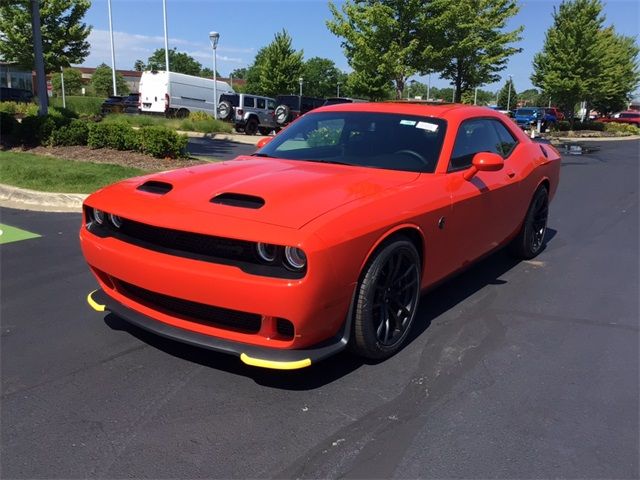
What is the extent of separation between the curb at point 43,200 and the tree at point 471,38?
49.6 feet

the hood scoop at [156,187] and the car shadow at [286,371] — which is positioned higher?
the hood scoop at [156,187]

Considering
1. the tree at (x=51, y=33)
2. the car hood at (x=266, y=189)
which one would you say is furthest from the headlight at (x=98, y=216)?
the tree at (x=51, y=33)

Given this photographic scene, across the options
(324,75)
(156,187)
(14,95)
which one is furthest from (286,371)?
(324,75)

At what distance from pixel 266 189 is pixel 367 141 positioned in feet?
4.21

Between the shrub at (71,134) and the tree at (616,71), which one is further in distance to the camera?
the tree at (616,71)

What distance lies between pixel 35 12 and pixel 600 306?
14.0 meters

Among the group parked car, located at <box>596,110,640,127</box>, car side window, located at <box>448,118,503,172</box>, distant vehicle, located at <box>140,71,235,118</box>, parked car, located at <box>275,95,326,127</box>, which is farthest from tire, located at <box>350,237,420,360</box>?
parked car, located at <box>596,110,640,127</box>

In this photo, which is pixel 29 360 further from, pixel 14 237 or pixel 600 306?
pixel 600 306

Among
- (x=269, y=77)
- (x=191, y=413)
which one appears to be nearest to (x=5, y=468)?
(x=191, y=413)

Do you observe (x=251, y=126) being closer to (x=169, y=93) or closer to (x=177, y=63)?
(x=169, y=93)

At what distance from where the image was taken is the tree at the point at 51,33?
98.4ft

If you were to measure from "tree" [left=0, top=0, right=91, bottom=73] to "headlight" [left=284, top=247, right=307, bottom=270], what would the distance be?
3259cm

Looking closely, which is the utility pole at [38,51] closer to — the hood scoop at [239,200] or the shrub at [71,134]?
the shrub at [71,134]

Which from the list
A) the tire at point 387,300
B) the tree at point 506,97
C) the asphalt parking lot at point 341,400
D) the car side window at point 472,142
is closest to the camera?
the asphalt parking lot at point 341,400
